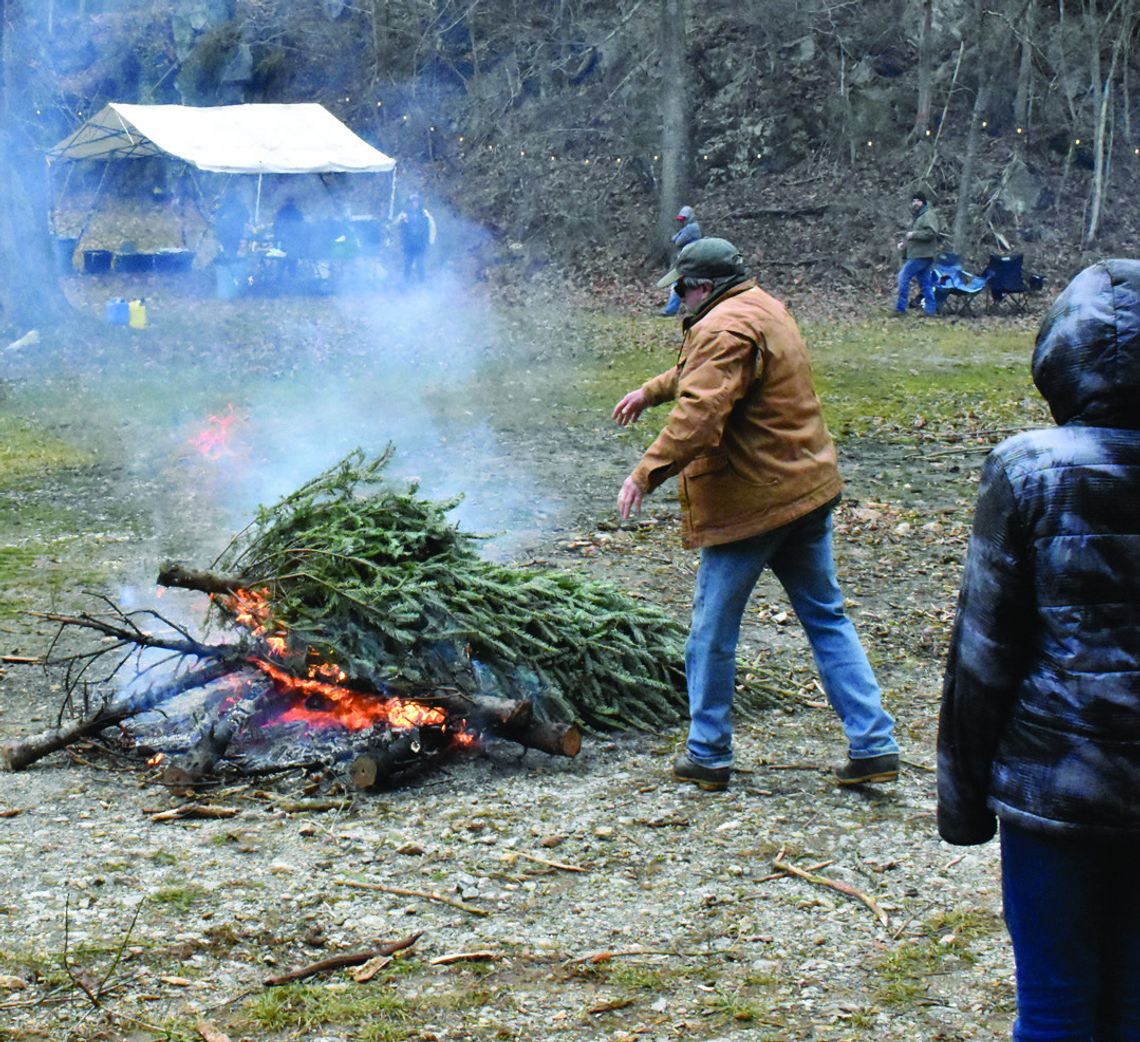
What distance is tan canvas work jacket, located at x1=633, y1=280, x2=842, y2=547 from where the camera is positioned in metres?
4.71

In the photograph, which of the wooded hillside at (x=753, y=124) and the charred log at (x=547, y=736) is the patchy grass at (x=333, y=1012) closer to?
the charred log at (x=547, y=736)

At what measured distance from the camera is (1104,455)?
2537mm

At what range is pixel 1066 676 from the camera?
2572 mm

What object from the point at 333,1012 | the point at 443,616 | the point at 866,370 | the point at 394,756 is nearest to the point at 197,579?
the point at 443,616

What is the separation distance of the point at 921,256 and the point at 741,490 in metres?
17.3

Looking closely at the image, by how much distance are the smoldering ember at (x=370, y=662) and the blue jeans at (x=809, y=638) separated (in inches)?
23.2

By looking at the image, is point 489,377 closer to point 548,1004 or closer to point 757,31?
point 548,1004

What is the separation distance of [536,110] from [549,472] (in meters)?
23.0

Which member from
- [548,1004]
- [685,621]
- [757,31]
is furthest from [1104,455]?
[757,31]

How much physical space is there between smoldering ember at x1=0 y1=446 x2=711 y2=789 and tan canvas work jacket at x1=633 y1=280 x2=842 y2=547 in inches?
39.0

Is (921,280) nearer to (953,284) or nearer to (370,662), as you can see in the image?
(953,284)

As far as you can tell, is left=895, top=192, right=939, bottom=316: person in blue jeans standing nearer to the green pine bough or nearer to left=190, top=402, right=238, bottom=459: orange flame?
left=190, top=402, right=238, bottom=459: orange flame

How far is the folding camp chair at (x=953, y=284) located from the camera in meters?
20.8

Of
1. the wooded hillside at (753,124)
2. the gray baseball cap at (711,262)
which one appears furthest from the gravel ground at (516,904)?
the wooded hillside at (753,124)
